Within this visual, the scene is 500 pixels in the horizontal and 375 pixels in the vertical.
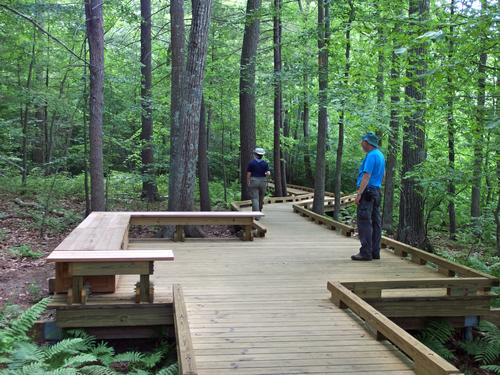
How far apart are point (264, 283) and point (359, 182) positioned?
2.44 m

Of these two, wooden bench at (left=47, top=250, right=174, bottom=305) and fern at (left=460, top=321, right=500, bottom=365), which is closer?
wooden bench at (left=47, top=250, right=174, bottom=305)

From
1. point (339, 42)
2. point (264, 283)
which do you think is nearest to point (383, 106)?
point (339, 42)

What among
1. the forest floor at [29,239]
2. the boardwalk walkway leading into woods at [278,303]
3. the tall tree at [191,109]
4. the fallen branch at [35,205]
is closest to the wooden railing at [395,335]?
the boardwalk walkway leading into woods at [278,303]

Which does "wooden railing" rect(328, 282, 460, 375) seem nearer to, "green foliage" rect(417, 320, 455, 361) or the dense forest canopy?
"green foliage" rect(417, 320, 455, 361)

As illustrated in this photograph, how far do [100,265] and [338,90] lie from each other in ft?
26.4

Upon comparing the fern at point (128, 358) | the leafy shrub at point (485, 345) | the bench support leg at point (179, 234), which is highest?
the bench support leg at point (179, 234)

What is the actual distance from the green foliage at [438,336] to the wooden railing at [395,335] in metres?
1.19

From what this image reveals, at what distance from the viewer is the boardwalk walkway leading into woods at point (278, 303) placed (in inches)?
165

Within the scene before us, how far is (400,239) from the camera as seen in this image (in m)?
10.9

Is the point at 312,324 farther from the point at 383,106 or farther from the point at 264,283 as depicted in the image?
the point at 383,106

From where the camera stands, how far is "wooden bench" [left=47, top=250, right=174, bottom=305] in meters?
5.25

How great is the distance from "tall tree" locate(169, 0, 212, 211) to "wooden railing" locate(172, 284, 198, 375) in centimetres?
541

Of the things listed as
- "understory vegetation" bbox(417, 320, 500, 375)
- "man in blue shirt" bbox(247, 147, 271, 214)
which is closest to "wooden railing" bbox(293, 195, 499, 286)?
"understory vegetation" bbox(417, 320, 500, 375)

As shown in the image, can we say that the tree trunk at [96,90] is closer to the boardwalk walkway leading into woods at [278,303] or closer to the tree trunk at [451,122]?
the boardwalk walkway leading into woods at [278,303]
